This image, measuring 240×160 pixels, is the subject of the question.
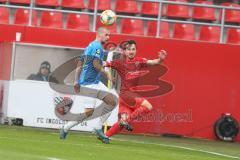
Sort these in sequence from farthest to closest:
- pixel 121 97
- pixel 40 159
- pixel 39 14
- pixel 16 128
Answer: pixel 39 14, pixel 16 128, pixel 121 97, pixel 40 159

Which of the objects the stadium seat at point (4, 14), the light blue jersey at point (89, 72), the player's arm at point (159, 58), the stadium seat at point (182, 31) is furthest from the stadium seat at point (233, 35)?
the light blue jersey at point (89, 72)

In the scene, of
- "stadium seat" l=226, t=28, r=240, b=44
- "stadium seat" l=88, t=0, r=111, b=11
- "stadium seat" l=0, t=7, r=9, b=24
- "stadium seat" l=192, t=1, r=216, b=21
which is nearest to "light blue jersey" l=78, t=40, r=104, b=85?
"stadium seat" l=0, t=7, r=9, b=24

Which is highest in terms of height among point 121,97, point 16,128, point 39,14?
point 39,14

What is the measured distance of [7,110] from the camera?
18.7 m

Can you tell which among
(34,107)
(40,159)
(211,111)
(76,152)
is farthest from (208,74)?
(40,159)

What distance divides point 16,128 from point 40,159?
739cm

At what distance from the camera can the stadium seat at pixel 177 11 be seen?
22.2 meters

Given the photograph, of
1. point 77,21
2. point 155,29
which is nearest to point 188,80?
point 155,29

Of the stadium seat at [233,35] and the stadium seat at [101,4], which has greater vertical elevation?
the stadium seat at [101,4]

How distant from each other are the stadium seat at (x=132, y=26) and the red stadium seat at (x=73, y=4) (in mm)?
1348

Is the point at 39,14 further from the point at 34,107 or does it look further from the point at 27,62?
the point at 34,107

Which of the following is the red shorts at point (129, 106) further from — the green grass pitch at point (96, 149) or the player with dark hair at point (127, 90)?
the green grass pitch at point (96, 149)

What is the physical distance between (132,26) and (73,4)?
6.06 ft

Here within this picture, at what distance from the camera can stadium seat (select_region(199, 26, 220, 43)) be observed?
21.5 m
